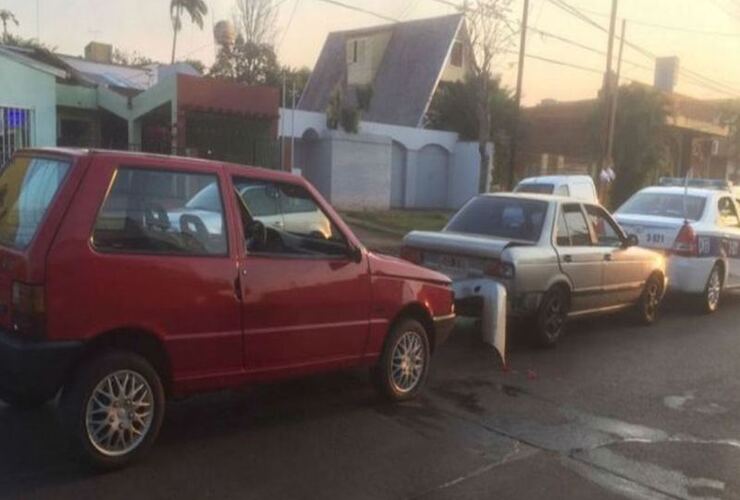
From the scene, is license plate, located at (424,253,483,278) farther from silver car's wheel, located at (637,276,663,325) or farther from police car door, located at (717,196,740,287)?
police car door, located at (717,196,740,287)

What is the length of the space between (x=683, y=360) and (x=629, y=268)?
60.1 inches

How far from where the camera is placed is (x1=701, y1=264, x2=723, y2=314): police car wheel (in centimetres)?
1128

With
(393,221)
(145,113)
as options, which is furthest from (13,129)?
(393,221)

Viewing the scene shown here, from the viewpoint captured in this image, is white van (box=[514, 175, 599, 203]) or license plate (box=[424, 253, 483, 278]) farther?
white van (box=[514, 175, 599, 203])

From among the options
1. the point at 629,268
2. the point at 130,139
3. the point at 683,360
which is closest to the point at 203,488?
the point at 683,360

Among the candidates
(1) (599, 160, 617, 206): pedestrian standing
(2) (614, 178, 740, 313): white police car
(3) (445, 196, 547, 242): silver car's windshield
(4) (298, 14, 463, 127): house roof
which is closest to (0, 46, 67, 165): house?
(3) (445, 196, 547, 242): silver car's windshield

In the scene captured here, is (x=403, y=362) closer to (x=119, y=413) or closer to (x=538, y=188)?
(x=119, y=413)

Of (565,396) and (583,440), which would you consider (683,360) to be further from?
(583,440)

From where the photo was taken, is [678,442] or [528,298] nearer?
[678,442]

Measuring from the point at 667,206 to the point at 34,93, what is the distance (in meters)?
13.5

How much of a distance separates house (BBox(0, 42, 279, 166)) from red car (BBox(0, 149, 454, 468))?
13.6 meters

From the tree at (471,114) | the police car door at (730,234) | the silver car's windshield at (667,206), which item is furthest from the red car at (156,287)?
the tree at (471,114)

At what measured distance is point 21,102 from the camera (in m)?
17.3

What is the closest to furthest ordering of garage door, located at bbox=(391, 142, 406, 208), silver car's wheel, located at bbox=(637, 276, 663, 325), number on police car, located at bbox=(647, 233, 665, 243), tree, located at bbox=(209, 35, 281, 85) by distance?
silver car's wheel, located at bbox=(637, 276, 663, 325)
number on police car, located at bbox=(647, 233, 665, 243)
garage door, located at bbox=(391, 142, 406, 208)
tree, located at bbox=(209, 35, 281, 85)
